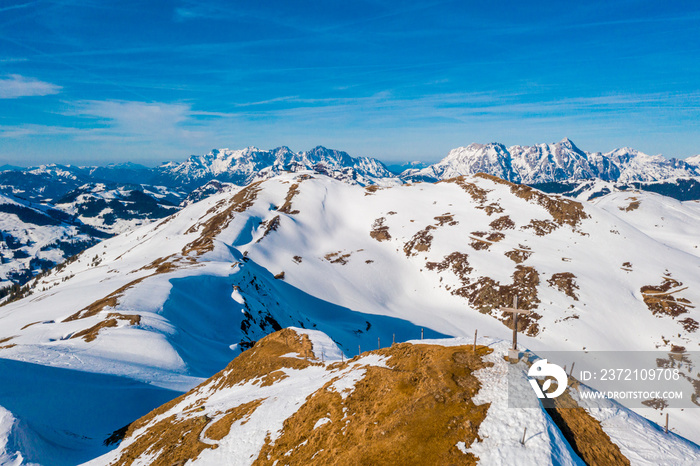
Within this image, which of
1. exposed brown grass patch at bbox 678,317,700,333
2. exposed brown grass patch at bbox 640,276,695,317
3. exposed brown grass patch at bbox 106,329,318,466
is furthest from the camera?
exposed brown grass patch at bbox 640,276,695,317

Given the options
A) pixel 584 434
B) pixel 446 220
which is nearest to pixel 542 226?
pixel 446 220

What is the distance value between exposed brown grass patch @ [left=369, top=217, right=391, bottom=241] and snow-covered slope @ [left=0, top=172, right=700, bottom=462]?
36.5 inches

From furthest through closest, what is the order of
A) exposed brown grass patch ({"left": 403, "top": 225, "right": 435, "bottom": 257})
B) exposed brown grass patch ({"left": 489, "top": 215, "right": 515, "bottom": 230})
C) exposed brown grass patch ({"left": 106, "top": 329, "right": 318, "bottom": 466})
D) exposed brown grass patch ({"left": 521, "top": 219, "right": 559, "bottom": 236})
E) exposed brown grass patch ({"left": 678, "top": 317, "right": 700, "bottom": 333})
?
1. exposed brown grass patch ({"left": 489, "top": 215, "right": 515, "bottom": 230})
2. exposed brown grass patch ({"left": 403, "top": 225, "right": 435, "bottom": 257})
3. exposed brown grass patch ({"left": 521, "top": 219, "right": 559, "bottom": 236})
4. exposed brown grass patch ({"left": 678, "top": 317, "right": 700, "bottom": 333})
5. exposed brown grass patch ({"left": 106, "top": 329, "right": 318, "bottom": 466})

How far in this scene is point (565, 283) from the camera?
109 meters

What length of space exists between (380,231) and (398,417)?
151065 millimetres

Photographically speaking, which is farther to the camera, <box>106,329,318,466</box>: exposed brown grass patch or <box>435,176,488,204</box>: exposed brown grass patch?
<box>435,176,488,204</box>: exposed brown grass patch

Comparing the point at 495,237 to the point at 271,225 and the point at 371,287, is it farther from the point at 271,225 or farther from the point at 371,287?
the point at 271,225

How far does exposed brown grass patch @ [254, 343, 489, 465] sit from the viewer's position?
14.2m

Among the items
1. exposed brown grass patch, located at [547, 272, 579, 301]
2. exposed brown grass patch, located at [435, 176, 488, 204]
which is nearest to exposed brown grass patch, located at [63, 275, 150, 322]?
exposed brown grass patch, located at [547, 272, 579, 301]

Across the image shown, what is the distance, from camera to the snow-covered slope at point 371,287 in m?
47.5

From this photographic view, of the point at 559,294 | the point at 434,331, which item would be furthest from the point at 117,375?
the point at 559,294

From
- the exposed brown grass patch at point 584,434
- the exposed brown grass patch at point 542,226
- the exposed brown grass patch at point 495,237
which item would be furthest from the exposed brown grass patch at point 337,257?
the exposed brown grass patch at point 584,434

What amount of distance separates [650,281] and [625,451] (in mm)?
127203

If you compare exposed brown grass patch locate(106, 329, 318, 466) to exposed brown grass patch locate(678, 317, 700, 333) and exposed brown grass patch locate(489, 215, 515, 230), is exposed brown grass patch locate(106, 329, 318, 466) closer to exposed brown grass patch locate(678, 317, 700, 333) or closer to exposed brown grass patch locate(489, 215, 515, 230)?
exposed brown grass patch locate(678, 317, 700, 333)
